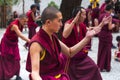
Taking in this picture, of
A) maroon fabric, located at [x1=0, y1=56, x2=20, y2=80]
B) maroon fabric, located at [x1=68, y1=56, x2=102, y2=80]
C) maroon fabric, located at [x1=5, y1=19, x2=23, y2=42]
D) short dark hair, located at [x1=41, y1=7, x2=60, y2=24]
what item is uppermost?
short dark hair, located at [x1=41, y1=7, x2=60, y2=24]

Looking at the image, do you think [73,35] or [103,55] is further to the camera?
[103,55]

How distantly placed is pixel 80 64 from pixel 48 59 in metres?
2.53

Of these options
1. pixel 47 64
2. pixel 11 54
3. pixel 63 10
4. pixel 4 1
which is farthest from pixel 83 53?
pixel 4 1

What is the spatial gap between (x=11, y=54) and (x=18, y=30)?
0.75m

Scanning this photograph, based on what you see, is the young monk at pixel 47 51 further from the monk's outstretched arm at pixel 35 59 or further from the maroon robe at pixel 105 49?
the maroon robe at pixel 105 49

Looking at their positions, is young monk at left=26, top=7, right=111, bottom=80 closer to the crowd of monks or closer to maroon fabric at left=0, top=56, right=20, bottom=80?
the crowd of monks

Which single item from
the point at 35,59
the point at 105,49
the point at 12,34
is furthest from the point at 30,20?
the point at 35,59

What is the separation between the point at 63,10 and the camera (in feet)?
30.3

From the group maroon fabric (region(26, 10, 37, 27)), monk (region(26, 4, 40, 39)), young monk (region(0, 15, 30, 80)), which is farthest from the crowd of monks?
maroon fabric (region(26, 10, 37, 27))

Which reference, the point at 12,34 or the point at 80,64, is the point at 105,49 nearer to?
the point at 12,34

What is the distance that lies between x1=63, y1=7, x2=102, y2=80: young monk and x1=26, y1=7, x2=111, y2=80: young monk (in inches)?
73.6

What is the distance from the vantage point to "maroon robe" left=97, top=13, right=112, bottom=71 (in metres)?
8.44

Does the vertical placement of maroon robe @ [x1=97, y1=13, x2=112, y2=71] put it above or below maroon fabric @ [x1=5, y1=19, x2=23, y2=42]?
below

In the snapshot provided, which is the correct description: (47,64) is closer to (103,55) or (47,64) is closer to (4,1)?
(103,55)
